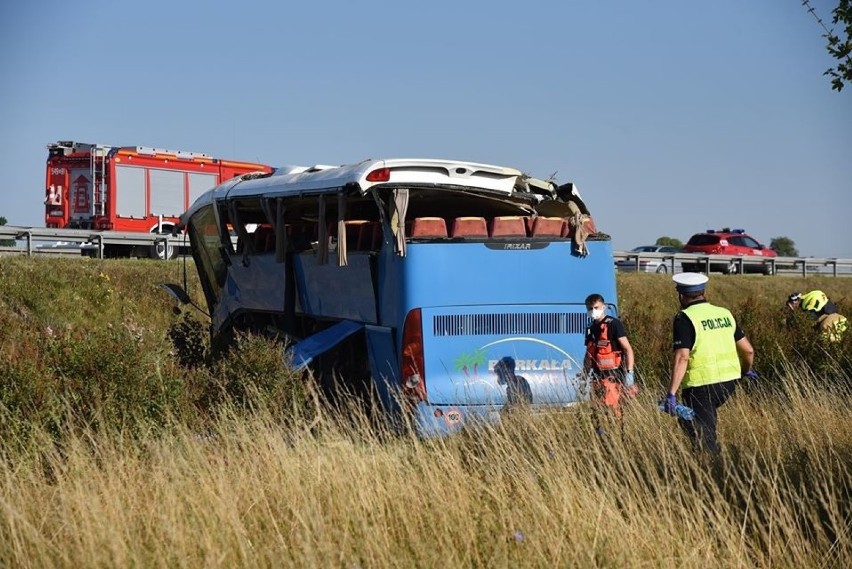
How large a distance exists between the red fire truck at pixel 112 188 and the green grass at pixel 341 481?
28.5 meters

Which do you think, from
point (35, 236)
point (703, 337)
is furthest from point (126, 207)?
point (703, 337)

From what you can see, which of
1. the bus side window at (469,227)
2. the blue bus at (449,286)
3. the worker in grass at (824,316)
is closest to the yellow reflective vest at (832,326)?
the worker in grass at (824,316)

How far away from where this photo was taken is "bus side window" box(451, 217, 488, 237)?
36.1 feet

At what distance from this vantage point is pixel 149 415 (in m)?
9.23

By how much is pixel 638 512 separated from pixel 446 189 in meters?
4.83

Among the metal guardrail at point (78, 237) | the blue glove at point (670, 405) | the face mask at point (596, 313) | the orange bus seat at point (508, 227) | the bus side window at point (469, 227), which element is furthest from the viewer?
the metal guardrail at point (78, 237)

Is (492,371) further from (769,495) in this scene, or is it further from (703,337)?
(769,495)

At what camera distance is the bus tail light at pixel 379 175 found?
10.9m

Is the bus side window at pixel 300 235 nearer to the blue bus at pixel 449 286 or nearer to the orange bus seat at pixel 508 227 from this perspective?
the blue bus at pixel 449 286

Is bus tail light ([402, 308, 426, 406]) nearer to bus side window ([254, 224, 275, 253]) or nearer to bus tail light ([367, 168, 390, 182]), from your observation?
bus tail light ([367, 168, 390, 182])

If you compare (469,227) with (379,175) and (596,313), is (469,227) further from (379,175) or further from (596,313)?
(596,313)

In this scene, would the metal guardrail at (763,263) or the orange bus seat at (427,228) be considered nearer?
the orange bus seat at (427,228)

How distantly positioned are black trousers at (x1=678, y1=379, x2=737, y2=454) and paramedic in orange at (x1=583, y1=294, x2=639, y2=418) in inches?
39.7

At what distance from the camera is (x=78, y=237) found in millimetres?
28641
